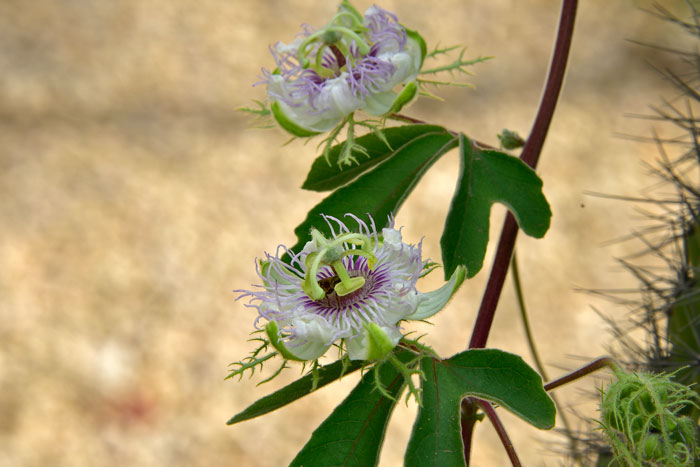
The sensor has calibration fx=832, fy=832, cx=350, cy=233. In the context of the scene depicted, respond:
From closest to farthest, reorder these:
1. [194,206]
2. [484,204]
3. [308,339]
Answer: [308,339] → [484,204] → [194,206]

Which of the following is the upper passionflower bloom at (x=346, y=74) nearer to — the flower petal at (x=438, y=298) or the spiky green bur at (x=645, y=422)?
the flower petal at (x=438, y=298)

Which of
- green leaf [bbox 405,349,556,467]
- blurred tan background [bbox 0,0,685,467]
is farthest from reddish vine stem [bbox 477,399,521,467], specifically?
blurred tan background [bbox 0,0,685,467]

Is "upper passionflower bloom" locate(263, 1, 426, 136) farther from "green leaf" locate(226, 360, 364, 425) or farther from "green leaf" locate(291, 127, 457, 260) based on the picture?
"green leaf" locate(226, 360, 364, 425)

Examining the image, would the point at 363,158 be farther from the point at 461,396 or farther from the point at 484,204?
the point at 461,396

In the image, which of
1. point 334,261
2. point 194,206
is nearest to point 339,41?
point 334,261

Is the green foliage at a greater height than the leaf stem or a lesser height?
greater

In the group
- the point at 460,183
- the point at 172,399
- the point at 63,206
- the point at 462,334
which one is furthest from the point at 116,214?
the point at 460,183
